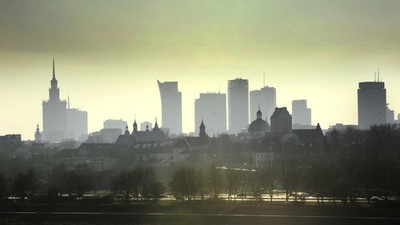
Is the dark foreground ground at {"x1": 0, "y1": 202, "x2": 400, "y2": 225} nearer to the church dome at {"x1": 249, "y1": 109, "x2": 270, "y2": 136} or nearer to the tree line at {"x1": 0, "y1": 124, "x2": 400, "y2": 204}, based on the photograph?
the tree line at {"x1": 0, "y1": 124, "x2": 400, "y2": 204}

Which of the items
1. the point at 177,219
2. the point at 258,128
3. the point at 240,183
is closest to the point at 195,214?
the point at 177,219

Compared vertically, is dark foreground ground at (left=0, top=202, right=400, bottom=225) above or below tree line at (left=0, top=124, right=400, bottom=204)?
below

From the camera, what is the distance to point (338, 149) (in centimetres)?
9862

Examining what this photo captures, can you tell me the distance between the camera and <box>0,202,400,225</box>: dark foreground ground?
5156cm

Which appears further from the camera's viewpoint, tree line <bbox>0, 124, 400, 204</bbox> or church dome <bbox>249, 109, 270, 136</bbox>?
church dome <bbox>249, 109, 270, 136</bbox>

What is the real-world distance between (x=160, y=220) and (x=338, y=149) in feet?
160

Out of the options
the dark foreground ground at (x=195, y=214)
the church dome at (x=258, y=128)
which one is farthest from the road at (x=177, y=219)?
the church dome at (x=258, y=128)

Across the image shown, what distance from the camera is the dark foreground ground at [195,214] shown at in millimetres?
51562

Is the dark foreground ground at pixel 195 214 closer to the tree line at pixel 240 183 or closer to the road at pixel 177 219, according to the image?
the road at pixel 177 219

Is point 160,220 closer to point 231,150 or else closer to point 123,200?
point 123,200

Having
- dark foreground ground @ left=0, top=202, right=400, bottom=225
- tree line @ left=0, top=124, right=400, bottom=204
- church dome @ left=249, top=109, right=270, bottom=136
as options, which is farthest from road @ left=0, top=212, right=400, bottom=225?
church dome @ left=249, top=109, right=270, bottom=136

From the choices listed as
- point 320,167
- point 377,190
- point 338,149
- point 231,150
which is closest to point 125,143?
point 231,150

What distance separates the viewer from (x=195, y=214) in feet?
182

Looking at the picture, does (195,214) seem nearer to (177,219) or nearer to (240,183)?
(177,219)
